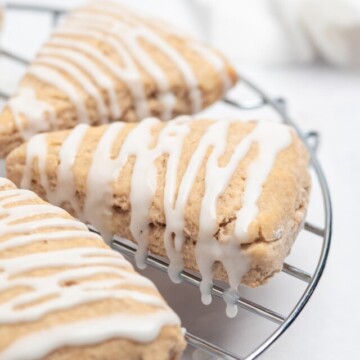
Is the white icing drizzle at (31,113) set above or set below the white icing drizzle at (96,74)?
below

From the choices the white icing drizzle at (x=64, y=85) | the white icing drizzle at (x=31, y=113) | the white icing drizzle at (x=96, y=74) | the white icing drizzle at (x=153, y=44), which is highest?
the white icing drizzle at (x=153, y=44)

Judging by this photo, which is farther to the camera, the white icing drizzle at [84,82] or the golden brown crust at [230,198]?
the white icing drizzle at [84,82]

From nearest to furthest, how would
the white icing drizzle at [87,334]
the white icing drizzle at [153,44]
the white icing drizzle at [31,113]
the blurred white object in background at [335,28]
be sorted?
the white icing drizzle at [87,334] < the white icing drizzle at [31,113] < the white icing drizzle at [153,44] < the blurred white object in background at [335,28]

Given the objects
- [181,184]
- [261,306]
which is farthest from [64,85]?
[261,306]

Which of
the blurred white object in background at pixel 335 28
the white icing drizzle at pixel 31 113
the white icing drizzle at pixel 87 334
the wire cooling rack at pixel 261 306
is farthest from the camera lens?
the blurred white object in background at pixel 335 28

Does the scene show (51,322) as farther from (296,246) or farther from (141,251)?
(296,246)

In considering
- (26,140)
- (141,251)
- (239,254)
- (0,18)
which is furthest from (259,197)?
(0,18)

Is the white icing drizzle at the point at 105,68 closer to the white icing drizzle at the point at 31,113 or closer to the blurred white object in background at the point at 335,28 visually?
the white icing drizzle at the point at 31,113

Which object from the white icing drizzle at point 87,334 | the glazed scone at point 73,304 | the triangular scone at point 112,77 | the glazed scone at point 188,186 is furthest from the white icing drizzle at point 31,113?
the white icing drizzle at point 87,334

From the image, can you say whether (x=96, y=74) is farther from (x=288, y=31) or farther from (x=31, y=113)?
(x=288, y=31)
